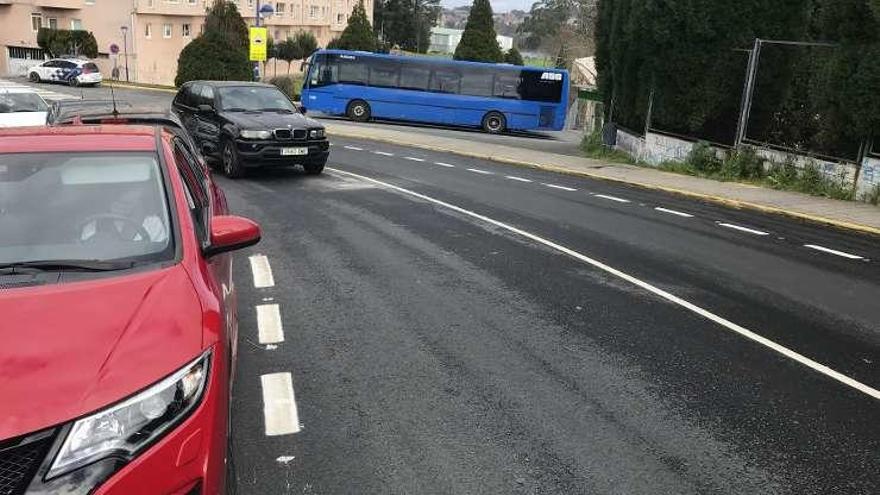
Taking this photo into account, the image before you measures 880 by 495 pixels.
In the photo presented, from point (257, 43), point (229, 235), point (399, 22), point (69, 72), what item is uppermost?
point (399, 22)

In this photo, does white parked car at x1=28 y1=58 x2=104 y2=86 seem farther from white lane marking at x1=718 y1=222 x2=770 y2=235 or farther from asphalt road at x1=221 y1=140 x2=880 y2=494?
white lane marking at x1=718 y1=222 x2=770 y2=235

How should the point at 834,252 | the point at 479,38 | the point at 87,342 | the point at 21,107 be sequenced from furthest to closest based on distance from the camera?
the point at 479,38
the point at 21,107
the point at 834,252
the point at 87,342

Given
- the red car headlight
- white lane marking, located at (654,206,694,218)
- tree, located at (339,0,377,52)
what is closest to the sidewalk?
white lane marking, located at (654,206,694,218)

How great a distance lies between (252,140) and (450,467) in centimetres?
1104

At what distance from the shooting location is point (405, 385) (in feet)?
16.5

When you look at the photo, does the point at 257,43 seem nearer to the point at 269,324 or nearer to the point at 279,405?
the point at 269,324

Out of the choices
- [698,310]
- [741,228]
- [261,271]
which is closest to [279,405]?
[261,271]

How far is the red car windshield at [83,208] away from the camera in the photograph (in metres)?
3.73

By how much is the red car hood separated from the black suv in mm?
10999

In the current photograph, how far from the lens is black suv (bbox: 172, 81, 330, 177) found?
1414cm

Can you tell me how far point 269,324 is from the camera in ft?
20.2

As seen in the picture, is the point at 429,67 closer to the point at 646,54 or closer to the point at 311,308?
the point at 646,54

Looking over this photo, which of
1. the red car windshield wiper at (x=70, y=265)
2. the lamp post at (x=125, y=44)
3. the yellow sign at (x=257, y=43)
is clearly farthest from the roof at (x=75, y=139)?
the lamp post at (x=125, y=44)

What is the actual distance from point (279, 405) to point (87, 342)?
76.2 inches
